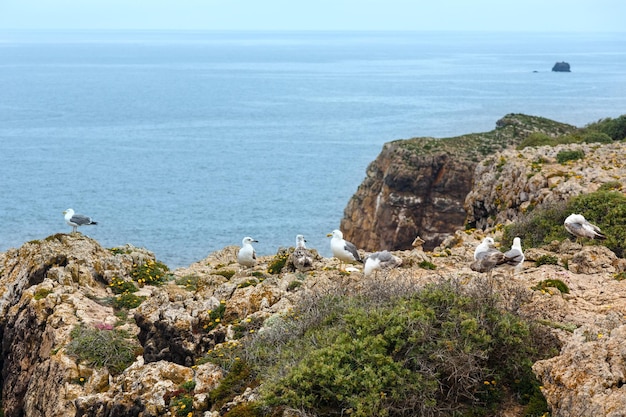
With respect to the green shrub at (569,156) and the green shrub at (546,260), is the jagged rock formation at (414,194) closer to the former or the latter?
the green shrub at (569,156)

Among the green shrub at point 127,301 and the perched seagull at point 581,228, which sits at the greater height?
the perched seagull at point 581,228

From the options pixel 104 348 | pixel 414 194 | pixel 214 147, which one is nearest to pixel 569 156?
pixel 104 348

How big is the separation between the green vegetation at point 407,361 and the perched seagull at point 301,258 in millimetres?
6407

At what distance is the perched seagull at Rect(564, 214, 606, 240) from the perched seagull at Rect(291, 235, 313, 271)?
6581mm

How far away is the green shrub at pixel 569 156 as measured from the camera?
30.2 metres

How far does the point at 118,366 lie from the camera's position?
51.7 ft

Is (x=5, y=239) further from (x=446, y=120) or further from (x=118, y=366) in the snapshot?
(x=446, y=120)

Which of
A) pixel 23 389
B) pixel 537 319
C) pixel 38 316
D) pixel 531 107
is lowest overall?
pixel 531 107

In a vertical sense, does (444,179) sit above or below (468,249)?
below

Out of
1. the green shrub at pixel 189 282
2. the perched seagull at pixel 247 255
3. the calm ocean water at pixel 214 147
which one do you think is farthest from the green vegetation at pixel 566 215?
the calm ocean water at pixel 214 147

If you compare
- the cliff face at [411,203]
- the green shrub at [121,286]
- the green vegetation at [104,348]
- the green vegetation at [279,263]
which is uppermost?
the green vegetation at [279,263]

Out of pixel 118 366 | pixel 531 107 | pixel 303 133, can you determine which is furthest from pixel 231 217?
pixel 531 107

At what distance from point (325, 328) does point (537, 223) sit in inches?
449

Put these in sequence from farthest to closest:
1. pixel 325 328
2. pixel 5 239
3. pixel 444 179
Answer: pixel 5 239, pixel 444 179, pixel 325 328
